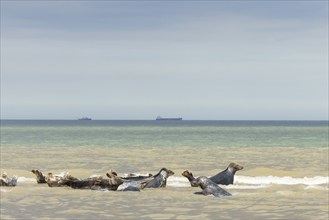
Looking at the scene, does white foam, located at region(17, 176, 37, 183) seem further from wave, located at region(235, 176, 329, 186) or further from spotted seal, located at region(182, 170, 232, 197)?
wave, located at region(235, 176, 329, 186)

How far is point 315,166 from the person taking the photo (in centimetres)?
3372

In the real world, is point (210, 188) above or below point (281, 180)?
above

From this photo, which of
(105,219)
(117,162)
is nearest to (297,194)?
(105,219)

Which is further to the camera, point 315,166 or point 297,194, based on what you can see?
point 315,166

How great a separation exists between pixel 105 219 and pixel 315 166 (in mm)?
21226

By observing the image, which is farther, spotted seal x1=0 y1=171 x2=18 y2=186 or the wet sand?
spotted seal x1=0 y1=171 x2=18 y2=186

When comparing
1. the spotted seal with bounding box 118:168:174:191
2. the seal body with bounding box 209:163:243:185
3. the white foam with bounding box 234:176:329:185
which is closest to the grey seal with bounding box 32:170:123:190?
the spotted seal with bounding box 118:168:174:191

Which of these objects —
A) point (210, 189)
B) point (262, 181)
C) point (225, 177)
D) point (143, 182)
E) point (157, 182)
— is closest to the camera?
point (210, 189)

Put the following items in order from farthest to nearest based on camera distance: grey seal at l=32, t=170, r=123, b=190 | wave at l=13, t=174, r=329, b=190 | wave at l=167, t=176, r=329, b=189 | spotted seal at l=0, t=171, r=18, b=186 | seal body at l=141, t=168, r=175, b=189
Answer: wave at l=167, t=176, r=329, b=189 → wave at l=13, t=174, r=329, b=190 → spotted seal at l=0, t=171, r=18, b=186 → seal body at l=141, t=168, r=175, b=189 → grey seal at l=32, t=170, r=123, b=190

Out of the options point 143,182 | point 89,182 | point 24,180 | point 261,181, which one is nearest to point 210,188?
point 143,182

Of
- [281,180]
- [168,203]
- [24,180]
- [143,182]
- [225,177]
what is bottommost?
[24,180]

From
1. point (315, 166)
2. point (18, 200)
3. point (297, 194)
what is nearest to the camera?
point (18, 200)

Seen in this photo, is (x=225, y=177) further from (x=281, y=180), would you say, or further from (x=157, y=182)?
(x=281, y=180)

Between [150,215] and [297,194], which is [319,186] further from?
[150,215]
